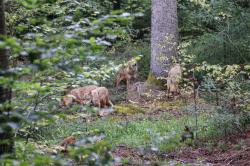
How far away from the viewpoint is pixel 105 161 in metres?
2.86

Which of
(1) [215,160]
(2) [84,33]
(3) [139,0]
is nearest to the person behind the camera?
(2) [84,33]

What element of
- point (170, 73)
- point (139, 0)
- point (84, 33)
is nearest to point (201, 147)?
point (170, 73)

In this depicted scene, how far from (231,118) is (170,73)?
4701 millimetres

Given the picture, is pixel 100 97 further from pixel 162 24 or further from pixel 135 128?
pixel 162 24

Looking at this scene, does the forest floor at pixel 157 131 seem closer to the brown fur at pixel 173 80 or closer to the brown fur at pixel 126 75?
the brown fur at pixel 173 80

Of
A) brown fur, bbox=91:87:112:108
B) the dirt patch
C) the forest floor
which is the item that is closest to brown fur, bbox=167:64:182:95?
the forest floor

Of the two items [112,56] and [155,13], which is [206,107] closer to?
[155,13]

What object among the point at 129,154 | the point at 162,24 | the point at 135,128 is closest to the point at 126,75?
the point at 162,24

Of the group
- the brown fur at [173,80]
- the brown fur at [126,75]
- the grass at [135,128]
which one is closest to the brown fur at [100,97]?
the grass at [135,128]

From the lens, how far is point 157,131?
9.55m

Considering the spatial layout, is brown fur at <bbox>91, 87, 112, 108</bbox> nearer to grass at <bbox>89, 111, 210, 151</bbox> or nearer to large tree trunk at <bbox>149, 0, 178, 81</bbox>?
grass at <bbox>89, 111, 210, 151</bbox>

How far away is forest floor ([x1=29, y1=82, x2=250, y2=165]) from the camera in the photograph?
24.7 feet

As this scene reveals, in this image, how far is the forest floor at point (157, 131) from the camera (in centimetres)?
752

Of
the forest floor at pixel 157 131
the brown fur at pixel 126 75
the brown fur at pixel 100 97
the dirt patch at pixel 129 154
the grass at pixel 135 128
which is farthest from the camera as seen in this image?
the brown fur at pixel 126 75
